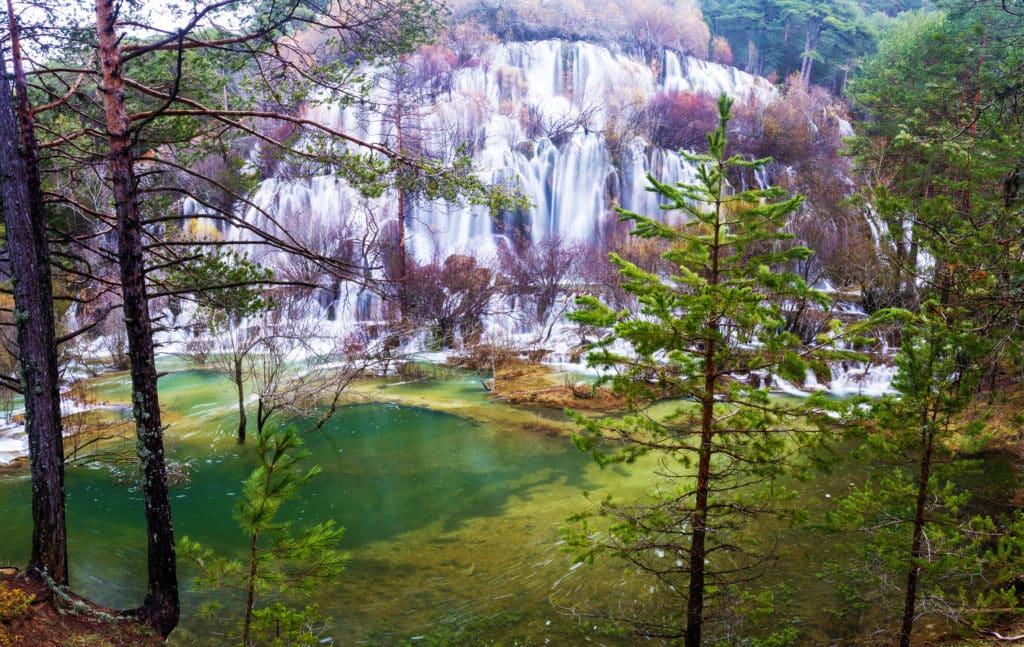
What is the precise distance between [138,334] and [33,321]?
90 centimetres

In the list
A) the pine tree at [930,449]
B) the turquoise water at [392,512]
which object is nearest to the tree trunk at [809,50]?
the turquoise water at [392,512]

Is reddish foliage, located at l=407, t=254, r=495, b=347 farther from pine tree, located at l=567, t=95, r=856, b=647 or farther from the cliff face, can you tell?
pine tree, located at l=567, t=95, r=856, b=647

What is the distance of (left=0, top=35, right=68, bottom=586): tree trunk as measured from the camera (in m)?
5.35

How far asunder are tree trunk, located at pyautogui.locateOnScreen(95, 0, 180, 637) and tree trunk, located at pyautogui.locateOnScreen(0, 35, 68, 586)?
718 millimetres

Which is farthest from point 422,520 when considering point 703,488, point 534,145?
point 534,145

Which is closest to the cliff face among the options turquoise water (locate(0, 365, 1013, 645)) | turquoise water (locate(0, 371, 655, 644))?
turquoise water (locate(0, 371, 655, 644))

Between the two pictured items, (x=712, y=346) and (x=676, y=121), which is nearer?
(x=712, y=346)

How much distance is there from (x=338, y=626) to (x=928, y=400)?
21.2ft

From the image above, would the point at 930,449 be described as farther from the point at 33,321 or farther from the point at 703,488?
the point at 33,321

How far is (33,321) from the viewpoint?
546 centimetres

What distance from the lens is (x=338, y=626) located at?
23.7 ft

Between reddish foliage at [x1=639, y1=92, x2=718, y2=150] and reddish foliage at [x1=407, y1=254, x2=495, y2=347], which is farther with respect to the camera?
reddish foliage at [x1=639, y1=92, x2=718, y2=150]

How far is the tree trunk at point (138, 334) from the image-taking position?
5277 mm

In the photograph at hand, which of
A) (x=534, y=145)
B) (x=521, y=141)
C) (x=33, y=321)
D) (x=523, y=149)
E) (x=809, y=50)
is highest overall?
(x=809, y=50)
